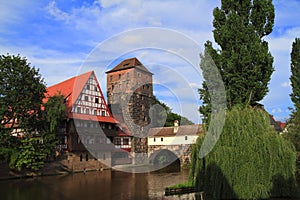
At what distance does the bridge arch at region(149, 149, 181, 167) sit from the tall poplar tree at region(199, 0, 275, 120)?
19888mm

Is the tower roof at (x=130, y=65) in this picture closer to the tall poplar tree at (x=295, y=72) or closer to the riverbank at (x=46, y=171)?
the riverbank at (x=46, y=171)

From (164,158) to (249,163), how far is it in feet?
88.2

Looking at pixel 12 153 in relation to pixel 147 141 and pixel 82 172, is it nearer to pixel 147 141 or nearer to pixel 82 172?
pixel 82 172

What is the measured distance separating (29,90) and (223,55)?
18.5m

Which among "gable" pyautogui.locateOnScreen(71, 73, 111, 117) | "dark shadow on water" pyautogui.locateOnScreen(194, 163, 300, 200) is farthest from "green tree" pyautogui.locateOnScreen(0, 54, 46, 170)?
"dark shadow on water" pyautogui.locateOnScreen(194, 163, 300, 200)

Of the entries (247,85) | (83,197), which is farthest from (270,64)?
(83,197)

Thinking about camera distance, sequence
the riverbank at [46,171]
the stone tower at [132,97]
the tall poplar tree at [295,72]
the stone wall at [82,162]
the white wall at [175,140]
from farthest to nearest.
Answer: the stone tower at [132,97] < the white wall at [175,140] < the stone wall at [82,162] < the tall poplar tree at [295,72] < the riverbank at [46,171]

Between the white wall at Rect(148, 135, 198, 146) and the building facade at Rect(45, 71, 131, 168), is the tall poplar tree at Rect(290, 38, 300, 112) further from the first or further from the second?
the building facade at Rect(45, 71, 131, 168)

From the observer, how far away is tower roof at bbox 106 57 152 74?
145ft

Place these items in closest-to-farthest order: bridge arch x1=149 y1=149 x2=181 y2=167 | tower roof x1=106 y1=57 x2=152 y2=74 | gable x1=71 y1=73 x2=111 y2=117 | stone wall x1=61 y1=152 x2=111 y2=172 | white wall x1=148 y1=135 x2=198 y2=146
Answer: stone wall x1=61 y1=152 x2=111 y2=172 < gable x1=71 y1=73 x2=111 y2=117 < white wall x1=148 y1=135 x2=198 y2=146 < bridge arch x1=149 y1=149 x2=181 y2=167 < tower roof x1=106 y1=57 x2=152 y2=74

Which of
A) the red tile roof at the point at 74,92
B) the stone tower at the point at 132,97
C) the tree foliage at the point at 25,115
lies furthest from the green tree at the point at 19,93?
the stone tower at the point at 132,97

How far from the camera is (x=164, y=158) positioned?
40156mm

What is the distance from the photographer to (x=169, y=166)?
39.2m

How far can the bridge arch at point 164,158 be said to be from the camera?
39375 millimetres
